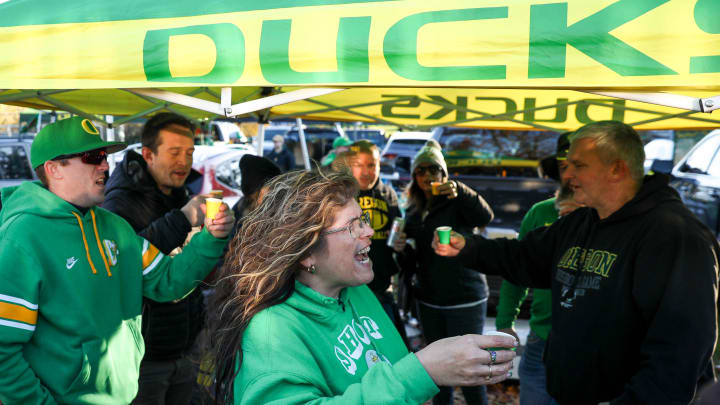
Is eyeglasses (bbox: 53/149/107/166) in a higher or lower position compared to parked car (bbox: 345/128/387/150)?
higher

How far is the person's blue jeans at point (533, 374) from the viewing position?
3.08 metres

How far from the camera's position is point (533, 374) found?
3154 millimetres

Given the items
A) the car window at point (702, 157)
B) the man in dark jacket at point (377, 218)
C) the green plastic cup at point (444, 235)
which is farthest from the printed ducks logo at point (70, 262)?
the car window at point (702, 157)

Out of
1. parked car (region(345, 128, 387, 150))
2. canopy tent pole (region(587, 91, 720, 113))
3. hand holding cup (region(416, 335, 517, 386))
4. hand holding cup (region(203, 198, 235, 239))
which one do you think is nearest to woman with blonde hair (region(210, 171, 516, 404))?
hand holding cup (region(416, 335, 517, 386))

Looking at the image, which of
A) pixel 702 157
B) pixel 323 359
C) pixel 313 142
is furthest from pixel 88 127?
pixel 313 142

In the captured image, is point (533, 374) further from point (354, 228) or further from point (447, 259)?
point (354, 228)

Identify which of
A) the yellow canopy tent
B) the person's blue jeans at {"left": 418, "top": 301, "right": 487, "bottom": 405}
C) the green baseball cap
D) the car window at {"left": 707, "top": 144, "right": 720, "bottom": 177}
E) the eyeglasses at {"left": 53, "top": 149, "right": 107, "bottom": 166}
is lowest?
the person's blue jeans at {"left": 418, "top": 301, "right": 487, "bottom": 405}

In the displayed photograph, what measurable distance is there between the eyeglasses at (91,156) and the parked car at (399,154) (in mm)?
9505

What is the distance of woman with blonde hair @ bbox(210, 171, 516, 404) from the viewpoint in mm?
1358

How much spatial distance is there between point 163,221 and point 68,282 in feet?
2.31

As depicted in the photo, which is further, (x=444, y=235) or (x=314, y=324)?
(x=444, y=235)

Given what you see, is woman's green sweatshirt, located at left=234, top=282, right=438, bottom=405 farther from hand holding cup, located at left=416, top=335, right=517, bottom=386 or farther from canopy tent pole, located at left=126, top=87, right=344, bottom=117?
canopy tent pole, located at left=126, top=87, right=344, bottom=117

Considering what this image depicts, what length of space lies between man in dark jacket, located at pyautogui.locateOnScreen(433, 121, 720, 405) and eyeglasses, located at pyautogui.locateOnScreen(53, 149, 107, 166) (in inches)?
87.4

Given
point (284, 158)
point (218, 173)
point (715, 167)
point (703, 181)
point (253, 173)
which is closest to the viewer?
point (253, 173)
